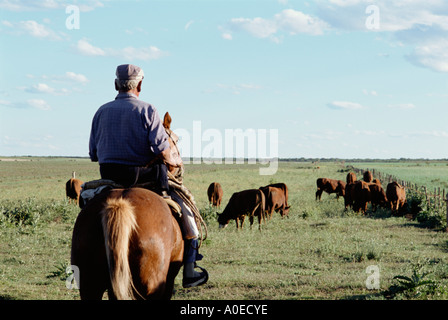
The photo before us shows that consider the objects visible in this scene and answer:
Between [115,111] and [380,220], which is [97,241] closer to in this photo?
[115,111]

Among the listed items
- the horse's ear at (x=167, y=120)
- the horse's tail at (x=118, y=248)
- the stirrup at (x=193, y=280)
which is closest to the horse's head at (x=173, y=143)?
the horse's ear at (x=167, y=120)

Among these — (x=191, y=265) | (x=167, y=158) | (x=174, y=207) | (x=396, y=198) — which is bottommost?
(x=396, y=198)

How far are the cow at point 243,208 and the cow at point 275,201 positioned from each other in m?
1.89

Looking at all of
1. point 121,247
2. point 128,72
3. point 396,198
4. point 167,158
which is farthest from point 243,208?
point 121,247

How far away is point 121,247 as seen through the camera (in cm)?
360

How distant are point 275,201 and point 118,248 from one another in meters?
15.4

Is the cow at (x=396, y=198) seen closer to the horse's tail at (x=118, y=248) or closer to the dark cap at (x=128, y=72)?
the dark cap at (x=128, y=72)

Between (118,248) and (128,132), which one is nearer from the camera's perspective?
(118,248)

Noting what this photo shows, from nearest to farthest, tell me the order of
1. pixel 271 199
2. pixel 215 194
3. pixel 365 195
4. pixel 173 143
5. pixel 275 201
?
pixel 173 143 < pixel 271 199 < pixel 275 201 < pixel 365 195 < pixel 215 194

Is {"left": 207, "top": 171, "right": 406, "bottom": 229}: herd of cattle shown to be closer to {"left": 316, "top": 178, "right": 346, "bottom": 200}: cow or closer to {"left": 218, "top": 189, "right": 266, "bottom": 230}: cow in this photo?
{"left": 218, "top": 189, "right": 266, "bottom": 230}: cow

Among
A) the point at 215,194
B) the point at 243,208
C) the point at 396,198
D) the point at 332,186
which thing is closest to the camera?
the point at 243,208

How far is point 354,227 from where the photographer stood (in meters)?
15.8

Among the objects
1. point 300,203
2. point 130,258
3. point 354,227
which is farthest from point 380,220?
point 130,258

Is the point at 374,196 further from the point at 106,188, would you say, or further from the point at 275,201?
the point at 106,188
